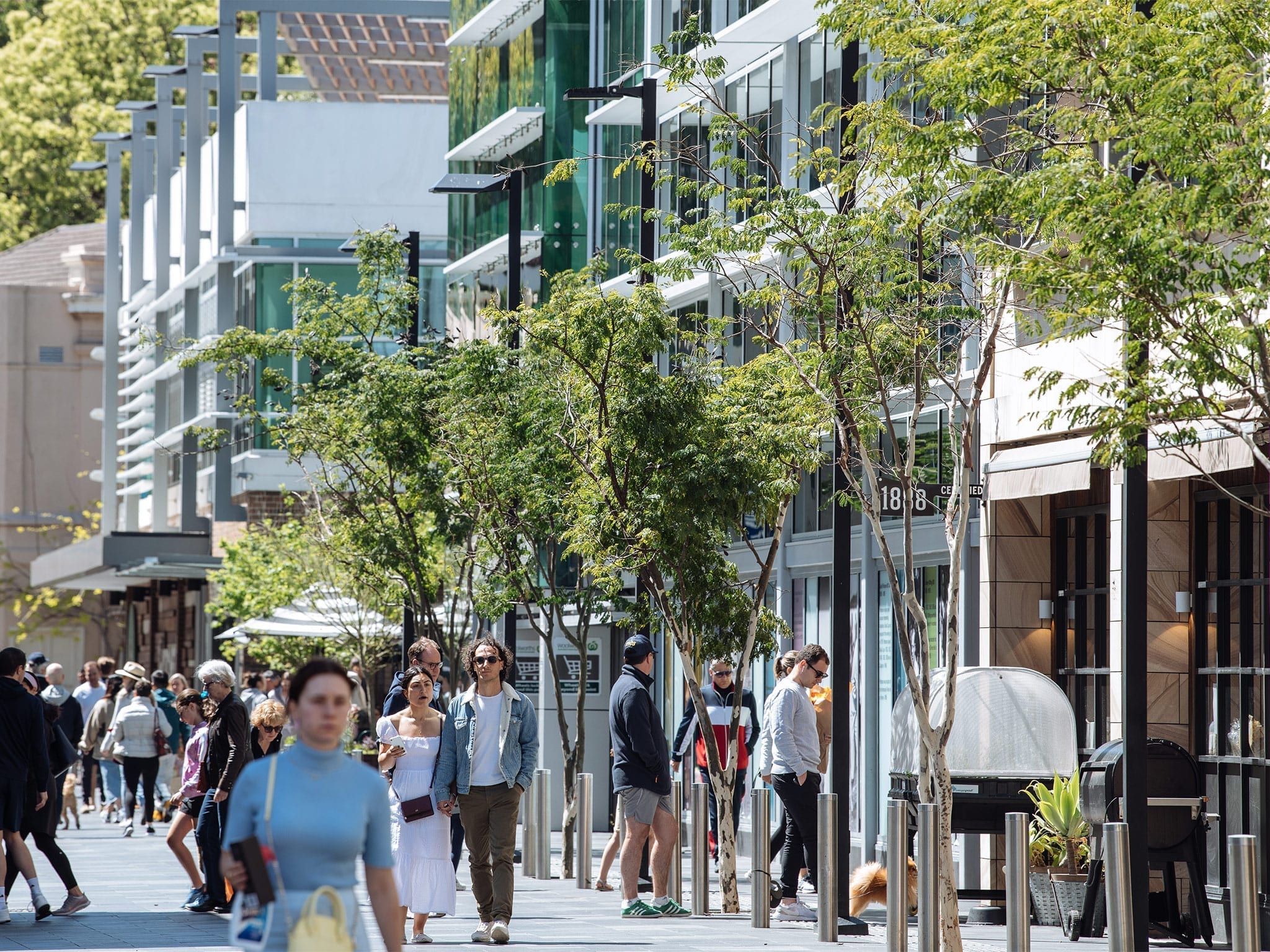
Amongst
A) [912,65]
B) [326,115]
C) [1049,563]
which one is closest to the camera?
[912,65]

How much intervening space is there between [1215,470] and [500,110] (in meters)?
23.9

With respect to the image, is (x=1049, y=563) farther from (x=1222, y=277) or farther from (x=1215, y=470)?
(x=1222, y=277)

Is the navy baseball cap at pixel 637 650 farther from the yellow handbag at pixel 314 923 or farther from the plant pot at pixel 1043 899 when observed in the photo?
the yellow handbag at pixel 314 923

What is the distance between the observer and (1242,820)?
Answer: 53.3 feet

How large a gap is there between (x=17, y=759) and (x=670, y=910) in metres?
4.73

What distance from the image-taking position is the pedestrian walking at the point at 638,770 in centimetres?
1623

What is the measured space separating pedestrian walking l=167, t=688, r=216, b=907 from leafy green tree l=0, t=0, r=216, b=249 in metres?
57.6

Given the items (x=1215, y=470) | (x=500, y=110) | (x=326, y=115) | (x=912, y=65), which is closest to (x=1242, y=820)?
(x=1215, y=470)

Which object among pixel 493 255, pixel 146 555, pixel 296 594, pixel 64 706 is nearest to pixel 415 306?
pixel 64 706

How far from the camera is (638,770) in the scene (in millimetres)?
16391

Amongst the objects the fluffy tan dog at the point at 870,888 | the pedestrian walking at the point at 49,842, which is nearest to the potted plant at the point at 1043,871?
the fluffy tan dog at the point at 870,888

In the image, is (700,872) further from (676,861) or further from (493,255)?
(493,255)

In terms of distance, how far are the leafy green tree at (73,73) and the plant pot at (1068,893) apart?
61.4m

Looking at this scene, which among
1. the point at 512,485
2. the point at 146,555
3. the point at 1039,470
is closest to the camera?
the point at 1039,470
